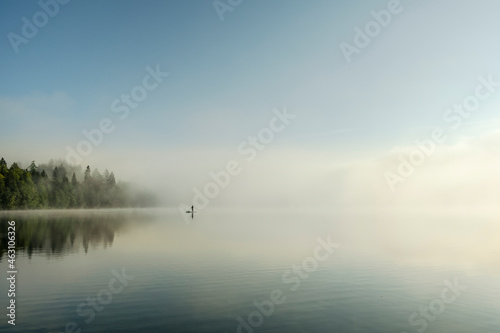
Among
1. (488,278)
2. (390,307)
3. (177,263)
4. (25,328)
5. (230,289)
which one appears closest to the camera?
(25,328)

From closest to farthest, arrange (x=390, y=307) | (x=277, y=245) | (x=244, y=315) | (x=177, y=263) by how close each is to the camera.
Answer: (x=244, y=315) < (x=390, y=307) < (x=177, y=263) < (x=277, y=245)

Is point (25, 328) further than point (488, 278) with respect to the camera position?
No

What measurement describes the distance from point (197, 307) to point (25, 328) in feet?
38.8

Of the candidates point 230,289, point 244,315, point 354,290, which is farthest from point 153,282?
point 354,290

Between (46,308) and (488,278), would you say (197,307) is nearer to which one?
(46,308)

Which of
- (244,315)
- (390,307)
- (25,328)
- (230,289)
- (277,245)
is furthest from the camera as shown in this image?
(277,245)

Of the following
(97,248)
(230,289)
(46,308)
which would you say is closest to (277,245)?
(97,248)

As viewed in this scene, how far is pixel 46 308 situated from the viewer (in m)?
28.8

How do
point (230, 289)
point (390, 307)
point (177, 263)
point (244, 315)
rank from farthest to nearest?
point (177, 263), point (230, 289), point (390, 307), point (244, 315)

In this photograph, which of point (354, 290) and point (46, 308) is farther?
point (354, 290)

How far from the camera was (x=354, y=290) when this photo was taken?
37312mm

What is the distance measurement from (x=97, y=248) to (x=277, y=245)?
33448 mm

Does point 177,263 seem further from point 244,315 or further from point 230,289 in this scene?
point 244,315

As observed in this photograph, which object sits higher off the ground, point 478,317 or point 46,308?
point 46,308
